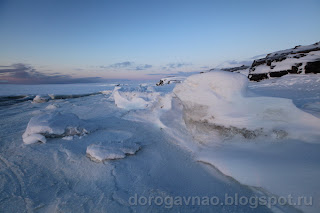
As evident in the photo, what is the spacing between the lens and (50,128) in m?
2.65

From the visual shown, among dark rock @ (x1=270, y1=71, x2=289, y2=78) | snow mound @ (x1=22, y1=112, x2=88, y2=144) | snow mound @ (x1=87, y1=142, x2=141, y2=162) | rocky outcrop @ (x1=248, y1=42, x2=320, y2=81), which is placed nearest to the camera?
snow mound @ (x1=87, y1=142, x2=141, y2=162)

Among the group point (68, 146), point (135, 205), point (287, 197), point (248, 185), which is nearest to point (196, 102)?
point (248, 185)

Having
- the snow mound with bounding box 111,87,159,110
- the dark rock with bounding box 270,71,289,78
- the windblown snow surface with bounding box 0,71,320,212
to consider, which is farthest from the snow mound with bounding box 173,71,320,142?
the dark rock with bounding box 270,71,289,78

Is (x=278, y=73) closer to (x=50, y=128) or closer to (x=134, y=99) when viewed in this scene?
(x=134, y=99)

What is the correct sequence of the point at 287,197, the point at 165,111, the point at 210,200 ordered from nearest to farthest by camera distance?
the point at 287,197 < the point at 210,200 < the point at 165,111

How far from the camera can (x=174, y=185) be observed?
59.9 inches

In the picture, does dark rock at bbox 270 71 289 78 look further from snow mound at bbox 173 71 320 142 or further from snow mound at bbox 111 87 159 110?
snow mound at bbox 111 87 159 110

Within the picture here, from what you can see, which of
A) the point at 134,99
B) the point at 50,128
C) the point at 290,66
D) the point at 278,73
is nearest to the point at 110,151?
the point at 50,128

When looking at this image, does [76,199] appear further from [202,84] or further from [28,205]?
[202,84]

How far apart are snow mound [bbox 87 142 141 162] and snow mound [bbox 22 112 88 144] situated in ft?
3.42

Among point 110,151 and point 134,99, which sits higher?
point 134,99

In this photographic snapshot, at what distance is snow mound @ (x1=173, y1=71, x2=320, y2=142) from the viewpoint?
1.68 meters

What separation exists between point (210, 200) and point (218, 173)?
0.39 meters

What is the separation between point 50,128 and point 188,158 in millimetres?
2504
